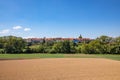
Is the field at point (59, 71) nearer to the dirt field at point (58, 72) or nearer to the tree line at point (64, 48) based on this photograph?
the dirt field at point (58, 72)

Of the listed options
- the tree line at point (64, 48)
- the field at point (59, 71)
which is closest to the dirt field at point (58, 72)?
the field at point (59, 71)

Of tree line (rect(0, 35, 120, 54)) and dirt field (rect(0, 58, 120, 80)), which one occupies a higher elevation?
tree line (rect(0, 35, 120, 54))

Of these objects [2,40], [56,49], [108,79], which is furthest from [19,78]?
[2,40]

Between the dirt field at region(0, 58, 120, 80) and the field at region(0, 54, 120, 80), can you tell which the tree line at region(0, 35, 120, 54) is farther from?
the dirt field at region(0, 58, 120, 80)

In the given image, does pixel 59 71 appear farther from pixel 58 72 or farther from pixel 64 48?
pixel 64 48

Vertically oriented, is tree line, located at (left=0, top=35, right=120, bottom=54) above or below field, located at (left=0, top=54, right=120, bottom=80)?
above

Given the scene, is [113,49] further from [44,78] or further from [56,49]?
[44,78]

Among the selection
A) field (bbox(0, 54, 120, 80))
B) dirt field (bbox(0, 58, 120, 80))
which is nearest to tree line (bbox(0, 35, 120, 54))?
field (bbox(0, 54, 120, 80))

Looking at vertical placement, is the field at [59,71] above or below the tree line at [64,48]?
below

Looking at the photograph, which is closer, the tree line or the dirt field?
the dirt field

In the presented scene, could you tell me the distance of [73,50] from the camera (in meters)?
62.1

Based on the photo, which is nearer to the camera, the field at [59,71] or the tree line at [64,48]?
the field at [59,71]

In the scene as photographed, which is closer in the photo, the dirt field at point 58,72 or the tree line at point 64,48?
the dirt field at point 58,72

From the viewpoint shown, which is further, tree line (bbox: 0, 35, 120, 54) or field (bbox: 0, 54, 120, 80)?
tree line (bbox: 0, 35, 120, 54)
